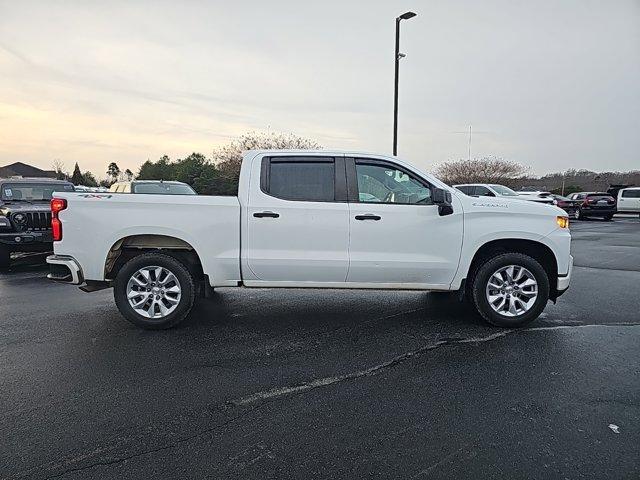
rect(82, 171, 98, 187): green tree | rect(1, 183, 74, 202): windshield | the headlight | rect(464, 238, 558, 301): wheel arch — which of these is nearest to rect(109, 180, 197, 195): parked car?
rect(1, 183, 74, 202): windshield

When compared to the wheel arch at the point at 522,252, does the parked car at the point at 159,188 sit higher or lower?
higher

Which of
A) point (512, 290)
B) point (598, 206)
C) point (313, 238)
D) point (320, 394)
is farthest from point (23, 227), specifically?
point (598, 206)

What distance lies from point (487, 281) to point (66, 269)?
477 cm

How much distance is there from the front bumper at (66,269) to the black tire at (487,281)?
4.49m

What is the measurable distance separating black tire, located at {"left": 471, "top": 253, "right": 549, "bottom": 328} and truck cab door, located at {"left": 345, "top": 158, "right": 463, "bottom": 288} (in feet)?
1.10

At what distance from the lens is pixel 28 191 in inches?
389

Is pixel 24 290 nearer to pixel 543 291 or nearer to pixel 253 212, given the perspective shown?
pixel 253 212

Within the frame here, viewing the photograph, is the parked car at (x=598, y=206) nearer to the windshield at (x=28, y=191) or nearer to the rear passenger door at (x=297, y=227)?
the rear passenger door at (x=297, y=227)

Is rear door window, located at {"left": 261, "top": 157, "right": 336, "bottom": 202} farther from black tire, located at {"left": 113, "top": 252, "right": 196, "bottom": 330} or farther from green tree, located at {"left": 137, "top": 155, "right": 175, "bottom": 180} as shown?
green tree, located at {"left": 137, "top": 155, "right": 175, "bottom": 180}

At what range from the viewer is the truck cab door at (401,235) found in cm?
502

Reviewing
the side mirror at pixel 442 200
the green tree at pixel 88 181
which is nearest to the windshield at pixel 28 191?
the side mirror at pixel 442 200

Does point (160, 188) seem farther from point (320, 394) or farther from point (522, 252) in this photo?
point (320, 394)

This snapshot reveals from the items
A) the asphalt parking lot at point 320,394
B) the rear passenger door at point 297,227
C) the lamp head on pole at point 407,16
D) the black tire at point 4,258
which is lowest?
the asphalt parking lot at point 320,394

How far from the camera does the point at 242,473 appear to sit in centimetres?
256
